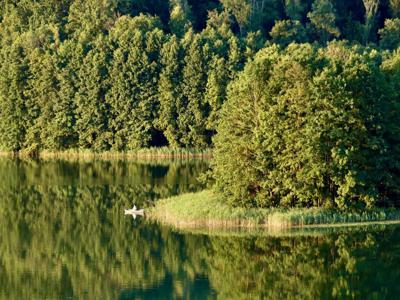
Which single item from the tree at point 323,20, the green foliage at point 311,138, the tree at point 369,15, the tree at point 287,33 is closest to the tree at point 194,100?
the tree at point 287,33

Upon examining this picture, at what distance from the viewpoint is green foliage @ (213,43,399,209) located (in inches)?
1839

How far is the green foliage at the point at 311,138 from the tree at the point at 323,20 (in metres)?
69.7

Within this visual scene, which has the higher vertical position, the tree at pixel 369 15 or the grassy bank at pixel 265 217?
the tree at pixel 369 15

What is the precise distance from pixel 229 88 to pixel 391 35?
6645 centimetres

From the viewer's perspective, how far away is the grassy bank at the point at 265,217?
1784 inches

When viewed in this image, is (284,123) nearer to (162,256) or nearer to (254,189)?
(254,189)

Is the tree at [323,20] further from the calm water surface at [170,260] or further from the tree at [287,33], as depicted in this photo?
the calm water surface at [170,260]

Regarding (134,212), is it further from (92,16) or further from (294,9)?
(294,9)

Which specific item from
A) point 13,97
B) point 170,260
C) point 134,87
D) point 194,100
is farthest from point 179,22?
point 170,260

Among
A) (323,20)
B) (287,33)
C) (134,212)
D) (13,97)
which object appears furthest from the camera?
(323,20)

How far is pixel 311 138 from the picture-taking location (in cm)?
4669

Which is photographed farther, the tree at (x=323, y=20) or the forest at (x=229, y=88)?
the tree at (x=323, y=20)

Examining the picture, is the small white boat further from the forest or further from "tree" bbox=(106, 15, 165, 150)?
"tree" bbox=(106, 15, 165, 150)

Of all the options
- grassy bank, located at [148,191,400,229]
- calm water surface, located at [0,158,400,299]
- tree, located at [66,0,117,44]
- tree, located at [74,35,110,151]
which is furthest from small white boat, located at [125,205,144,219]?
tree, located at [66,0,117,44]
